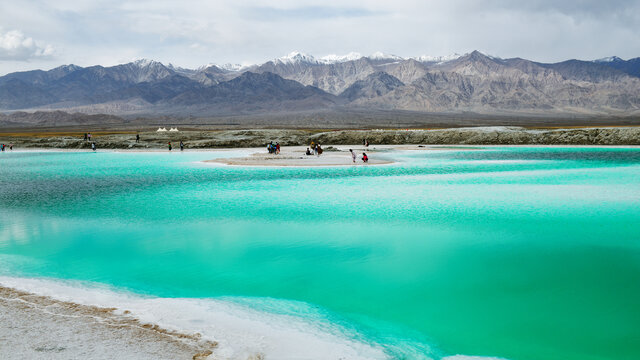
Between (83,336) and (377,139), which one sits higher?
(377,139)

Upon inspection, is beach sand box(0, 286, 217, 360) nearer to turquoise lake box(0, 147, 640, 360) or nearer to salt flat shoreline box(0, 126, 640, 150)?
turquoise lake box(0, 147, 640, 360)

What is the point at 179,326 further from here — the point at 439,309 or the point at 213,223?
the point at 213,223

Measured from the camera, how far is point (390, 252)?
14.3m

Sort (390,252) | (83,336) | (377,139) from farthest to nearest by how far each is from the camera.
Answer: (377,139) < (390,252) < (83,336)

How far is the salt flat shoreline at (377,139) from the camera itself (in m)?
61.9

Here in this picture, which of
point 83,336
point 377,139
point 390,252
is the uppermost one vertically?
point 377,139

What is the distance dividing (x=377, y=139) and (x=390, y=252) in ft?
191

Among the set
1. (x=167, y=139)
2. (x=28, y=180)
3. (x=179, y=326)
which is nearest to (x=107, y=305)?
(x=179, y=326)

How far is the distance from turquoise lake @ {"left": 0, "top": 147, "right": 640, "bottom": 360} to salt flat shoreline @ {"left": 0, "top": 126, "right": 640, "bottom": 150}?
36.3m

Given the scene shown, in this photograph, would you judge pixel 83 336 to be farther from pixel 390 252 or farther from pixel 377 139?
pixel 377 139

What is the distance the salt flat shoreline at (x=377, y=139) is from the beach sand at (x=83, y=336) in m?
58.9

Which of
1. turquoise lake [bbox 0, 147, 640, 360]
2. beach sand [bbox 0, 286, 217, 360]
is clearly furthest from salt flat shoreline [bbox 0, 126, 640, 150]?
beach sand [bbox 0, 286, 217, 360]

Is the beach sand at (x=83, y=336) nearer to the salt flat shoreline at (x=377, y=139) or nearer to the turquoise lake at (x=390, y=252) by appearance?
the turquoise lake at (x=390, y=252)

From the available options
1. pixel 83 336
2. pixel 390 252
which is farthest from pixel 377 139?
pixel 83 336
